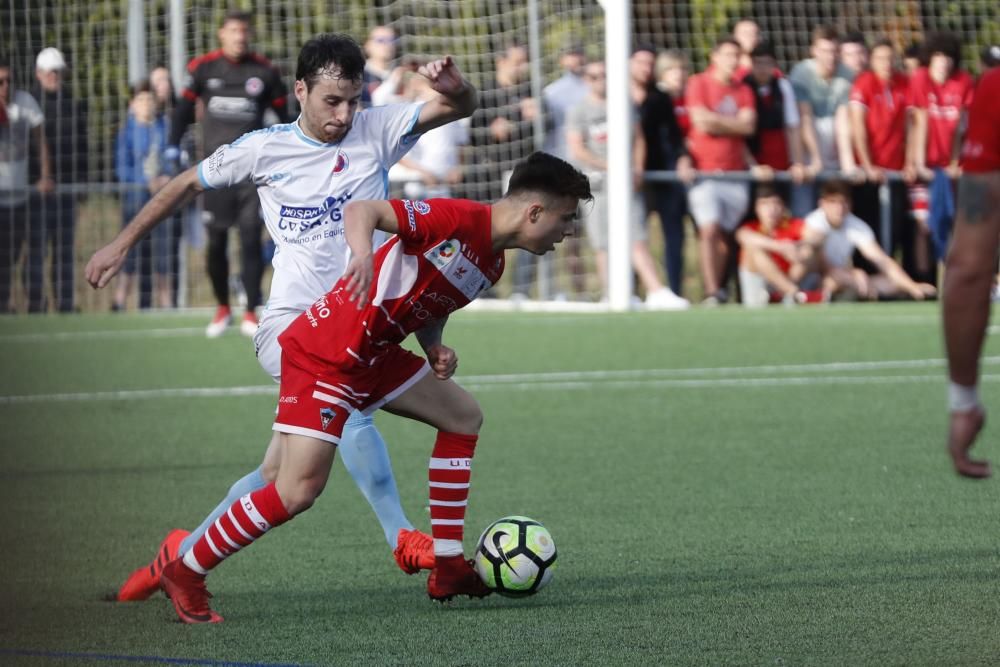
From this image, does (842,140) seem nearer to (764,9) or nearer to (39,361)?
(764,9)

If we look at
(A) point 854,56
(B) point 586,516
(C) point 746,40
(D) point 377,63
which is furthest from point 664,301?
(B) point 586,516

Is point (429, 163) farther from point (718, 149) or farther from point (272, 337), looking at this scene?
point (272, 337)

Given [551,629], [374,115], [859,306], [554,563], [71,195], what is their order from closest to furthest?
[551,629] < [554,563] < [374,115] < [859,306] < [71,195]

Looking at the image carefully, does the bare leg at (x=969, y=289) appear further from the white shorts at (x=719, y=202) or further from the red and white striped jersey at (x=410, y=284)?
the white shorts at (x=719, y=202)

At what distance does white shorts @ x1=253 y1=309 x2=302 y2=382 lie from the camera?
539 centimetres

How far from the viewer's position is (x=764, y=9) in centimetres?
2155

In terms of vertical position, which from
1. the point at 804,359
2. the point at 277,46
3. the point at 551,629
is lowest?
the point at 551,629

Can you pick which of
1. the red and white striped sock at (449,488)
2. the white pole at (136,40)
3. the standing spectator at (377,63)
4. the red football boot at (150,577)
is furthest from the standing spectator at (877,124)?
the red football boot at (150,577)

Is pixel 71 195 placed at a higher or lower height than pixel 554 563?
higher

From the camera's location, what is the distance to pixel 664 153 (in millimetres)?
16641

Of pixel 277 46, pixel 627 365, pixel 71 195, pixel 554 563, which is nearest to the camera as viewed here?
pixel 554 563

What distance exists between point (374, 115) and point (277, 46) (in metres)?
15.4

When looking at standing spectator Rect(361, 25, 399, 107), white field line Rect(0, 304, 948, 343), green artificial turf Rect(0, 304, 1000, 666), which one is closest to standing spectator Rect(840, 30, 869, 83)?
white field line Rect(0, 304, 948, 343)

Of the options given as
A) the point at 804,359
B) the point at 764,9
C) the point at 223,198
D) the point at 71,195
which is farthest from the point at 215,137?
the point at 764,9
